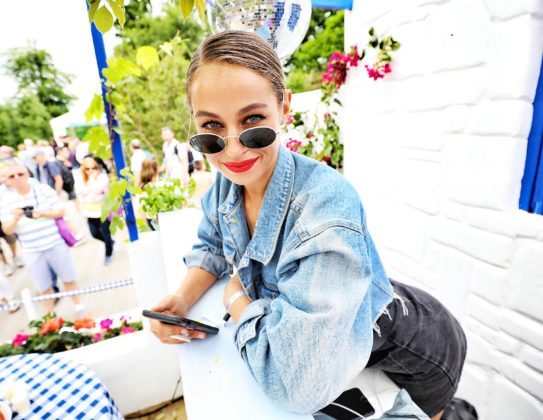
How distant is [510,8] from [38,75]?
416 cm

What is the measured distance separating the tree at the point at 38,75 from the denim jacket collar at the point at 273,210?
250cm

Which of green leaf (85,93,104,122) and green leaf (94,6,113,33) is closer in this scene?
green leaf (94,6,113,33)

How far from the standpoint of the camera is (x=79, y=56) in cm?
167

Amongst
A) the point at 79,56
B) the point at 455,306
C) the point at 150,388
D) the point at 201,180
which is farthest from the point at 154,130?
the point at 455,306

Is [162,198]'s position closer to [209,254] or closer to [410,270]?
[209,254]

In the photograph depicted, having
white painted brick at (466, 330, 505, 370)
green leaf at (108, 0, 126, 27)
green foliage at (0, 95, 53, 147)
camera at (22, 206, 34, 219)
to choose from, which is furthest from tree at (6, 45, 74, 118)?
white painted brick at (466, 330, 505, 370)

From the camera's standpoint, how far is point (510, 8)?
1058 millimetres

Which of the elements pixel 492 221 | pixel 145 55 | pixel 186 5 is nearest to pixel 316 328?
pixel 186 5

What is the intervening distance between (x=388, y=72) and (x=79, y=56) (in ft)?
5.60

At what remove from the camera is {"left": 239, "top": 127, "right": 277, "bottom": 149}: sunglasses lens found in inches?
26.0

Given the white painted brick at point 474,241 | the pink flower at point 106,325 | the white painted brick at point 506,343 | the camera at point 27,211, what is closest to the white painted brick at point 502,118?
the white painted brick at point 474,241

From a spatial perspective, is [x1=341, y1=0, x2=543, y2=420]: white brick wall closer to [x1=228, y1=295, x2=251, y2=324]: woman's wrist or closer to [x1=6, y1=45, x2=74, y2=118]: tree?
[x1=228, y1=295, x2=251, y2=324]: woman's wrist

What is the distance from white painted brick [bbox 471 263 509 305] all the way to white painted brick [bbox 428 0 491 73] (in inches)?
32.9

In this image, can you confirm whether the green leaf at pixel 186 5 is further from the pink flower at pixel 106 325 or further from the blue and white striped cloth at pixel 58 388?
the pink flower at pixel 106 325
